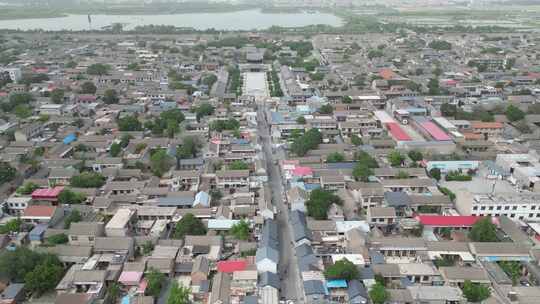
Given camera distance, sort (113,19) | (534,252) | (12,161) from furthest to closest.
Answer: (113,19), (12,161), (534,252)

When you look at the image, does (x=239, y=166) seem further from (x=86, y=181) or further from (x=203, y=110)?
(x=203, y=110)

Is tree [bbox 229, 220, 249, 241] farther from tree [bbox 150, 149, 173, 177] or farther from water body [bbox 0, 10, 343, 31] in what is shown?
water body [bbox 0, 10, 343, 31]

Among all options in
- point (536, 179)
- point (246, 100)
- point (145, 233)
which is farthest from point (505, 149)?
point (145, 233)

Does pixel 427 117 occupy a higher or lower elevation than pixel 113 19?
lower

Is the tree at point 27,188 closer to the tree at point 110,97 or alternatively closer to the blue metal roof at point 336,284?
the tree at point 110,97

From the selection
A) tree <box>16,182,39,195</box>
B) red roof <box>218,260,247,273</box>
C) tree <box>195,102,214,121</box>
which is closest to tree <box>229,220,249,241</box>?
red roof <box>218,260,247,273</box>

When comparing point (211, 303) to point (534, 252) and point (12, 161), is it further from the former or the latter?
point (12, 161)

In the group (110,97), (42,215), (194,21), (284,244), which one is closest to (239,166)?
(284,244)
